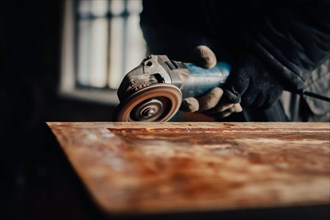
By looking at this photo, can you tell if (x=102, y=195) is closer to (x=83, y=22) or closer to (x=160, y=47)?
(x=160, y=47)

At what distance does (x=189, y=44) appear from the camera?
124cm

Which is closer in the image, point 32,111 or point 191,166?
point 191,166

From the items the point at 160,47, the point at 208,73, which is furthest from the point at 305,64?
the point at 160,47

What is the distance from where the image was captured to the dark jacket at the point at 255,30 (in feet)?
→ 3.77

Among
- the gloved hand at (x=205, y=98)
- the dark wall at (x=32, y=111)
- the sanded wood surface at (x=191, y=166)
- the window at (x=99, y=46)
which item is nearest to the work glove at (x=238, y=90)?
the gloved hand at (x=205, y=98)

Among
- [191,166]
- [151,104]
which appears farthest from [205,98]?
[191,166]

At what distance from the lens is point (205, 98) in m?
1.08

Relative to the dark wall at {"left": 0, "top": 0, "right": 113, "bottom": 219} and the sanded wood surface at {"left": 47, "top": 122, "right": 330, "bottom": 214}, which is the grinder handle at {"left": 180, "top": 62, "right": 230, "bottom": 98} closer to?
the sanded wood surface at {"left": 47, "top": 122, "right": 330, "bottom": 214}

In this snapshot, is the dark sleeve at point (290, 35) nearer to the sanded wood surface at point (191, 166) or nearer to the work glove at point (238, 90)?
the work glove at point (238, 90)

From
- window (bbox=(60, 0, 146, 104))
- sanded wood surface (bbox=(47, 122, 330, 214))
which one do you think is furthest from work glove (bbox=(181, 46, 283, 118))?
window (bbox=(60, 0, 146, 104))

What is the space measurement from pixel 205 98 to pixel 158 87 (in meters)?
0.22

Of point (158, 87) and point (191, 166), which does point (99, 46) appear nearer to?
point (158, 87)

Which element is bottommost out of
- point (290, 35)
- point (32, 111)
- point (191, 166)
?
point (32, 111)

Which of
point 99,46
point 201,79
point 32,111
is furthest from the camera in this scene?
point 99,46
